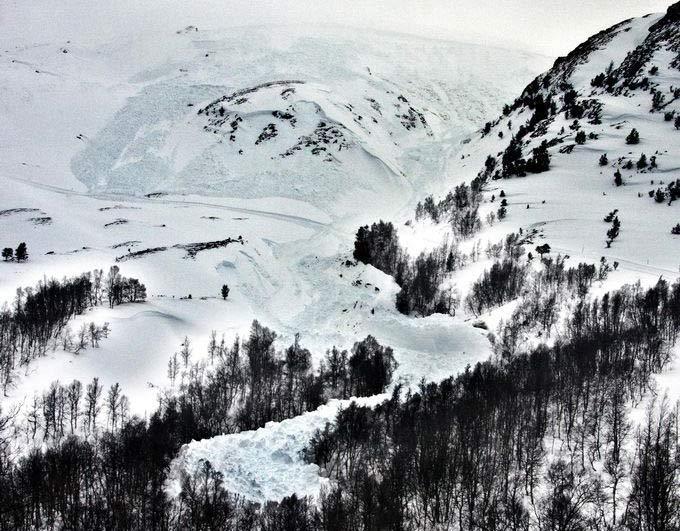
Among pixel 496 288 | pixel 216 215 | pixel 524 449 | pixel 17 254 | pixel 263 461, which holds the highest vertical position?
pixel 216 215

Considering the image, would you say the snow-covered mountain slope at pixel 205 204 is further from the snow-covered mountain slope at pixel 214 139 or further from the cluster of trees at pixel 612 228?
the cluster of trees at pixel 612 228

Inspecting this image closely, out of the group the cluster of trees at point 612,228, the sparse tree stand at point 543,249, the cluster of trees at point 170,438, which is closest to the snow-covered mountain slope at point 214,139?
the sparse tree stand at point 543,249

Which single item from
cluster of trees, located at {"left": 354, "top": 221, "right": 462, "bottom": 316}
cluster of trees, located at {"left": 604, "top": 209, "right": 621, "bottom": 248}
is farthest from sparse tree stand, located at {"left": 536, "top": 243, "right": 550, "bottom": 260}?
cluster of trees, located at {"left": 354, "top": 221, "right": 462, "bottom": 316}

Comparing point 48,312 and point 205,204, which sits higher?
point 205,204

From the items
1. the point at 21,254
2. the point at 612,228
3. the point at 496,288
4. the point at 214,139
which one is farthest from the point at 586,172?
the point at 21,254

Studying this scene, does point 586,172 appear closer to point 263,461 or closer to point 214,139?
point 214,139

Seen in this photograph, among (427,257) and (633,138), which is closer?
(427,257)

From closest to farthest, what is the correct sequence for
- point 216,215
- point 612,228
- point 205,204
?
point 612,228
point 216,215
point 205,204

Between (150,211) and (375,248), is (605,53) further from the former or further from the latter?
(150,211)
